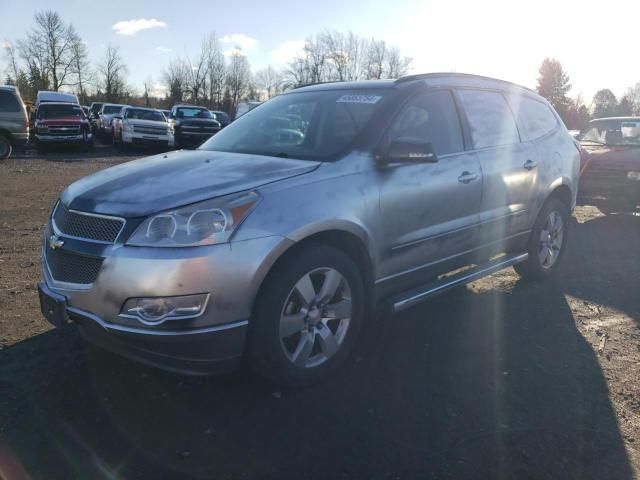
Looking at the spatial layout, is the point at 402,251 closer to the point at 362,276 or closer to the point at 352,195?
the point at 362,276

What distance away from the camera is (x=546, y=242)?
5.41 meters

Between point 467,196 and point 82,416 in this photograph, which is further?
point 467,196

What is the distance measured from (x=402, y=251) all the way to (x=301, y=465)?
1629 millimetres

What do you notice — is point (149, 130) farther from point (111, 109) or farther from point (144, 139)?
point (111, 109)

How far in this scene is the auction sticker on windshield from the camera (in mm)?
3852

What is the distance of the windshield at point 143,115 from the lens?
870 inches

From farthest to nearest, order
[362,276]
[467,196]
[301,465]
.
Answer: [467,196] → [362,276] → [301,465]

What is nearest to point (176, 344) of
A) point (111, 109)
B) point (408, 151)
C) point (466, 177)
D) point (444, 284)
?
point (408, 151)

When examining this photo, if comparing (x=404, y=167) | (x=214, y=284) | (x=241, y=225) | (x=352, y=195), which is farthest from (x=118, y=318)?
(x=404, y=167)

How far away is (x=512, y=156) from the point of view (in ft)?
15.3

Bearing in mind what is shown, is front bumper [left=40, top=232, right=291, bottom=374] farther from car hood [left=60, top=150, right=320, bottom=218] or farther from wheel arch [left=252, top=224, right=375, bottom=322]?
car hood [left=60, top=150, right=320, bottom=218]

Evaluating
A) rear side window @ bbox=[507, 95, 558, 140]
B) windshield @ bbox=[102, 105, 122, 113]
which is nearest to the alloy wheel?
rear side window @ bbox=[507, 95, 558, 140]

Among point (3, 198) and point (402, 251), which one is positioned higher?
point (402, 251)

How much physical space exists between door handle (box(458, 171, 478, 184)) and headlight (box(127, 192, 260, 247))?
6.22 feet
